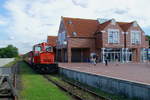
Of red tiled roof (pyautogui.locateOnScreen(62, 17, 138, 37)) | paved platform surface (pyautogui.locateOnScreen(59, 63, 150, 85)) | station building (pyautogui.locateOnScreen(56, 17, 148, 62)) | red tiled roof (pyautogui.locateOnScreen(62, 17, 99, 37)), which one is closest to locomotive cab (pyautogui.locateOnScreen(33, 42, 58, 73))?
paved platform surface (pyautogui.locateOnScreen(59, 63, 150, 85))

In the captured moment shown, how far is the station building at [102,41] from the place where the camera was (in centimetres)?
3747

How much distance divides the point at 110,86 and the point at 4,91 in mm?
5585

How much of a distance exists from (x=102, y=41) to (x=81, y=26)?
236 inches

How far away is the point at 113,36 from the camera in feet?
125

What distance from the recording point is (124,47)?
39.1 metres

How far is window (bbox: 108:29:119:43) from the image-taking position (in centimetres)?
3780

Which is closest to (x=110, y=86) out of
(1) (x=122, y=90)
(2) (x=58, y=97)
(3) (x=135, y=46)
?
(1) (x=122, y=90)

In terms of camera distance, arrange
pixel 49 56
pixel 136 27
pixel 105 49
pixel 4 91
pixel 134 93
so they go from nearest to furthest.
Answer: pixel 134 93, pixel 4 91, pixel 49 56, pixel 105 49, pixel 136 27

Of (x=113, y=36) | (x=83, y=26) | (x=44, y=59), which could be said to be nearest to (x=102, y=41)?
(x=113, y=36)

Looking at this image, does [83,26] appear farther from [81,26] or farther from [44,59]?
[44,59]

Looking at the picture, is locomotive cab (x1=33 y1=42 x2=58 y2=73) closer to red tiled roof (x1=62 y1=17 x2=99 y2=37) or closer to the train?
the train

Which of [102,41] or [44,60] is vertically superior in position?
[102,41]

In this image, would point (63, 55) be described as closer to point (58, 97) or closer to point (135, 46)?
point (135, 46)

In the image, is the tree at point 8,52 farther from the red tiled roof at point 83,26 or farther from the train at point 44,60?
the train at point 44,60
